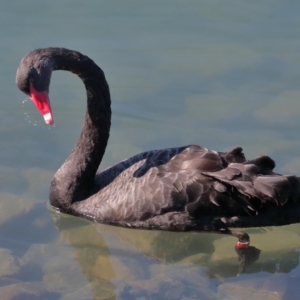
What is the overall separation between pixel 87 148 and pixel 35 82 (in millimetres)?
1170

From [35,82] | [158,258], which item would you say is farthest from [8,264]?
[35,82]

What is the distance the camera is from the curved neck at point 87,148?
6.83 meters

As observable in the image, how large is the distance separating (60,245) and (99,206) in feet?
1.83

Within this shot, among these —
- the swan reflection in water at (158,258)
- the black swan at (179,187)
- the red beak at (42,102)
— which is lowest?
the swan reflection in water at (158,258)

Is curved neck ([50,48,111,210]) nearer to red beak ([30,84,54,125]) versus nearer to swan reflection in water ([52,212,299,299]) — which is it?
swan reflection in water ([52,212,299,299])

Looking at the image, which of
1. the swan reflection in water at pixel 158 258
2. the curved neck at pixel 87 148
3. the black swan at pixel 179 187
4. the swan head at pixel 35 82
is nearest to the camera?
the swan reflection in water at pixel 158 258

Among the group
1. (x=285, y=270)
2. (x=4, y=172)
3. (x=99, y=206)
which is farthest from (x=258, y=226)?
(x=4, y=172)

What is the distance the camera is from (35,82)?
608cm

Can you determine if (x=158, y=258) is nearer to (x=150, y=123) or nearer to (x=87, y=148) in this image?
(x=87, y=148)

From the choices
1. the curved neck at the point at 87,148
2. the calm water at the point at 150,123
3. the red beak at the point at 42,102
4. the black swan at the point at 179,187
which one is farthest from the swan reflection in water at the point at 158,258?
the red beak at the point at 42,102

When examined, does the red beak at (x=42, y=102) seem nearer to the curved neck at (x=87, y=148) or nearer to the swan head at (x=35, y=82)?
the swan head at (x=35, y=82)

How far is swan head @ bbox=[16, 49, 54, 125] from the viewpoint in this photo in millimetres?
6051

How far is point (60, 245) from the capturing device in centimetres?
640

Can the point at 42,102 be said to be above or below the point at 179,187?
above
